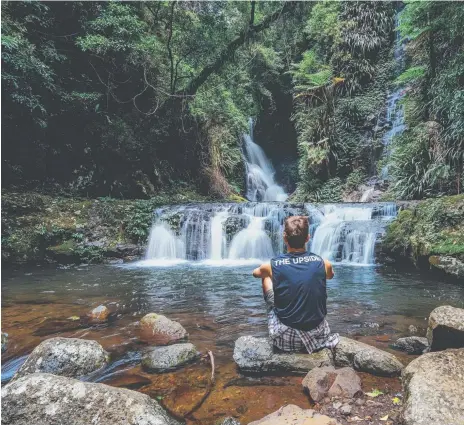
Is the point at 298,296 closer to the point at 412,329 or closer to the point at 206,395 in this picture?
the point at 206,395

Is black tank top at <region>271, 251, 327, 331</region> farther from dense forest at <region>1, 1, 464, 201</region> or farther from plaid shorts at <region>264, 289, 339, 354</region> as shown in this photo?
dense forest at <region>1, 1, 464, 201</region>

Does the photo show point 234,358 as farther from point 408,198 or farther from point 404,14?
point 404,14

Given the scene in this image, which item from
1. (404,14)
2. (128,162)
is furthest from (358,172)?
(128,162)

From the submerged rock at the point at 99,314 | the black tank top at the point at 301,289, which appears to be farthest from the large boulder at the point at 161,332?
the black tank top at the point at 301,289

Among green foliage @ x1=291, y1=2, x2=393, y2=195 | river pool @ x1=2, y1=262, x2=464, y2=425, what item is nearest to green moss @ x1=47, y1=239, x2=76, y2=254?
river pool @ x1=2, y1=262, x2=464, y2=425

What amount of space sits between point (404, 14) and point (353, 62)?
6.06m

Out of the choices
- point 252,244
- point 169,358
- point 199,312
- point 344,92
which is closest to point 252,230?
point 252,244

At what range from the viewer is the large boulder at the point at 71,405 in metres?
2.12

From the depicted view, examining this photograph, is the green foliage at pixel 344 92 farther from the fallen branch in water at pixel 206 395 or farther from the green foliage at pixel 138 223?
the fallen branch in water at pixel 206 395

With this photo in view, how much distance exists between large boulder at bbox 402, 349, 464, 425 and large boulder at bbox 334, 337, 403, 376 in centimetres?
46

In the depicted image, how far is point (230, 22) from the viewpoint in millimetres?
12883

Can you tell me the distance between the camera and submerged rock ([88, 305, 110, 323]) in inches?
189

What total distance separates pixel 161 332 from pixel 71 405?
6.33 ft

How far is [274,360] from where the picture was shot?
307cm
